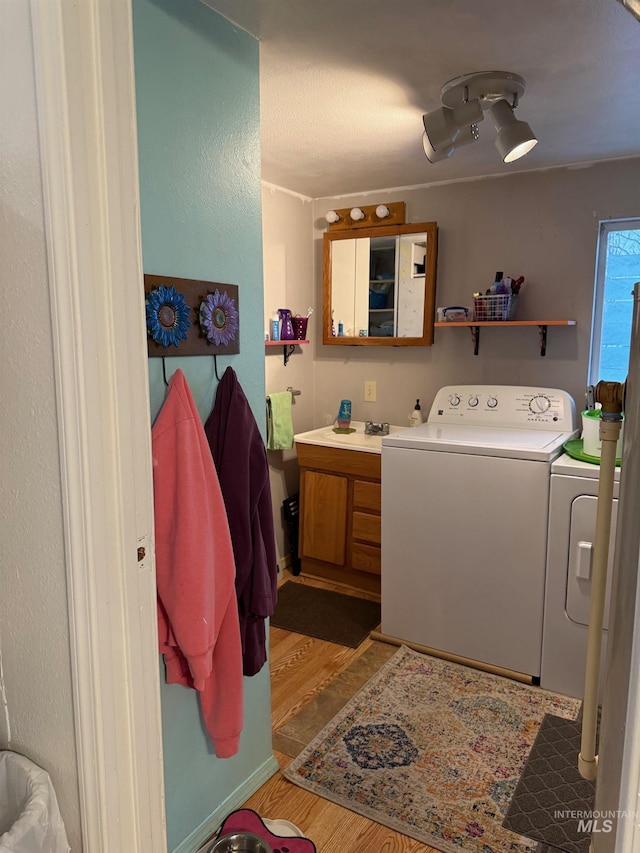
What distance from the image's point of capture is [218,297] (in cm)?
157

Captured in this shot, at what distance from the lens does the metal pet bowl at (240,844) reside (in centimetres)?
155

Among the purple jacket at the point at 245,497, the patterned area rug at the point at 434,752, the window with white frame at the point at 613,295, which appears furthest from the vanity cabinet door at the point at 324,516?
the purple jacket at the point at 245,497

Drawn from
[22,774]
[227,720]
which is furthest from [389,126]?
[22,774]

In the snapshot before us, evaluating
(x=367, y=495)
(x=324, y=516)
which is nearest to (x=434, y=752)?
(x=367, y=495)

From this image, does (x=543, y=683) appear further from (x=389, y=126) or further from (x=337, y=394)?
(x=389, y=126)

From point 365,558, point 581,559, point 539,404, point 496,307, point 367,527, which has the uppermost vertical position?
point 496,307

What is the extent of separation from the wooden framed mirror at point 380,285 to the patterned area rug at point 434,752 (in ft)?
5.65

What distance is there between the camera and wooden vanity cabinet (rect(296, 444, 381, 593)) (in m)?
3.10

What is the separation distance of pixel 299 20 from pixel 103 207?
0.92 m

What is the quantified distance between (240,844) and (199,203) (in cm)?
164

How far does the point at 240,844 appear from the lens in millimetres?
1569

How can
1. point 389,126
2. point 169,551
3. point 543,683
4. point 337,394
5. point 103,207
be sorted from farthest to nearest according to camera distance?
point 337,394 < point 543,683 < point 389,126 < point 169,551 < point 103,207

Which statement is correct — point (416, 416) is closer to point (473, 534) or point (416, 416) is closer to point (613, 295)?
point (473, 534)

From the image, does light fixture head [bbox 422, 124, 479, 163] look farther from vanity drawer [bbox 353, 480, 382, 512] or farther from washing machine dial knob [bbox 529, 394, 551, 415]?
vanity drawer [bbox 353, 480, 382, 512]
